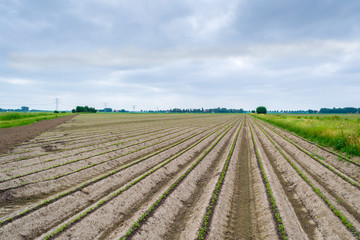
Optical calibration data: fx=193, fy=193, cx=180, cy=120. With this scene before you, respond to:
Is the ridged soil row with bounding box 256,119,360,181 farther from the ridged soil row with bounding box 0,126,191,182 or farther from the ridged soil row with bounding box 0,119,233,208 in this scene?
the ridged soil row with bounding box 0,126,191,182

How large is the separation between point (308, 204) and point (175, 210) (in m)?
4.28

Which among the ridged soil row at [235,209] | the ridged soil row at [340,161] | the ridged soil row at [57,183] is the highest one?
the ridged soil row at [340,161]

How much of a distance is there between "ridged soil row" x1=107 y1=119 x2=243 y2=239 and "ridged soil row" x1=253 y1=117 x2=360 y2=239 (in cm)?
248

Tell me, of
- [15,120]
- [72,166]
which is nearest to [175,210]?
[72,166]

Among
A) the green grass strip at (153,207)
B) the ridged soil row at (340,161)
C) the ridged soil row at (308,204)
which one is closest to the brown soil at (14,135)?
the green grass strip at (153,207)

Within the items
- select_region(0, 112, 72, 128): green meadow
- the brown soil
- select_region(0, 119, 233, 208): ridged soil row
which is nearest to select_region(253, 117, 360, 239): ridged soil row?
select_region(0, 119, 233, 208): ridged soil row

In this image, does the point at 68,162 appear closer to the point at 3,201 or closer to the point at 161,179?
the point at 3,201

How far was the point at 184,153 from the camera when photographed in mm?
12516

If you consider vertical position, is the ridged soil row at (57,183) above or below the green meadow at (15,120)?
below

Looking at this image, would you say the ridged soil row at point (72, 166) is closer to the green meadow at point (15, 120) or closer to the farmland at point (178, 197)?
the farmland at point (178, 197)

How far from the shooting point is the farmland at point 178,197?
4922mm

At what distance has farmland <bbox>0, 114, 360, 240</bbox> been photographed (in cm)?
492

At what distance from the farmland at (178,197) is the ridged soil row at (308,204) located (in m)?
0.02

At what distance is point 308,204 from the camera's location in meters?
6.23
